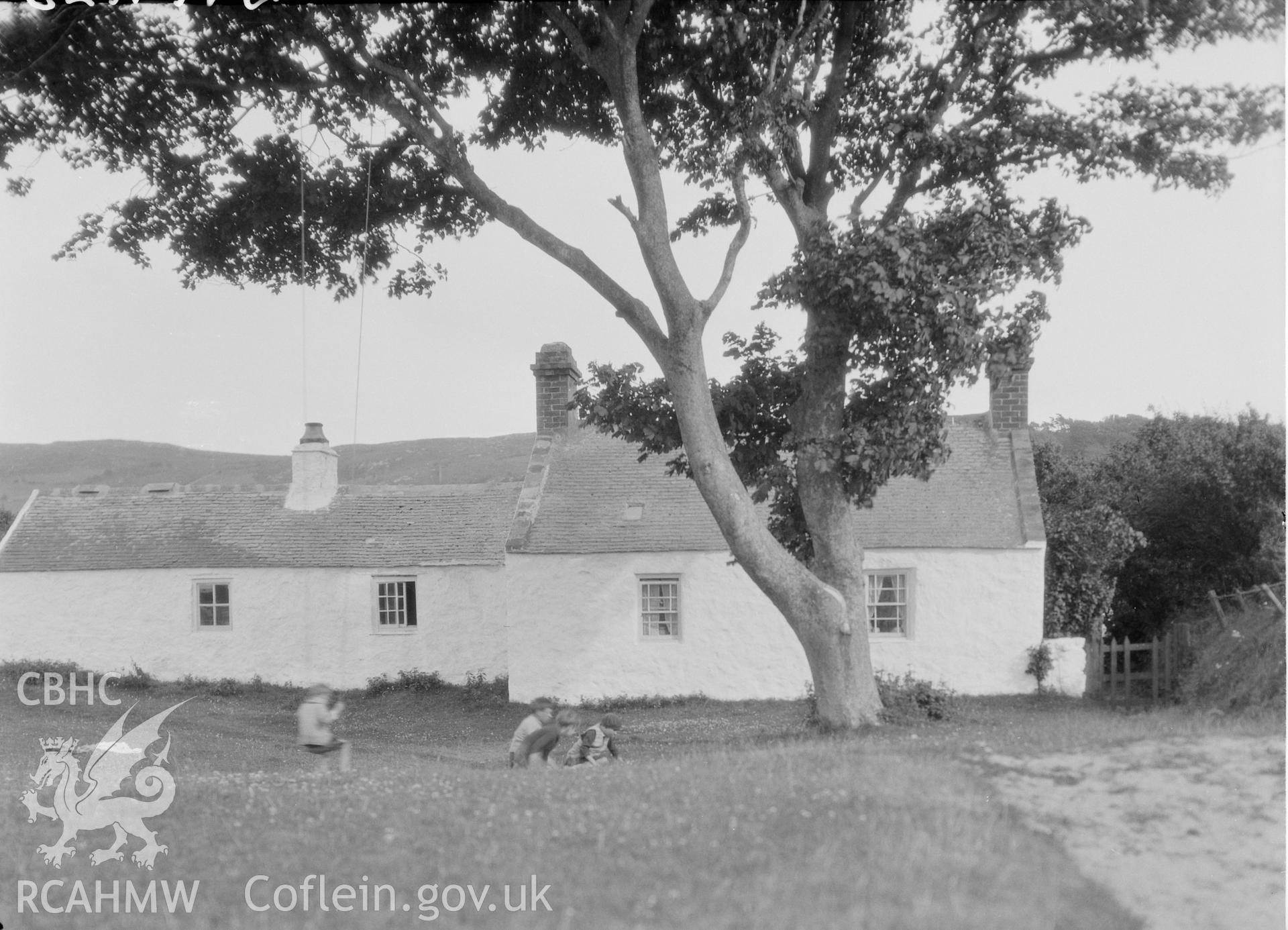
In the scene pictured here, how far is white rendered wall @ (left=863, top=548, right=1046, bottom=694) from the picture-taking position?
57.6ft

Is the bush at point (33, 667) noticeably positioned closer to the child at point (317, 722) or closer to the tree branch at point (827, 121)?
the child at point (317, 722)

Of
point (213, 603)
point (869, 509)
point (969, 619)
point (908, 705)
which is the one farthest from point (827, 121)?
point (213, 603)

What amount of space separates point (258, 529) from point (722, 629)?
10699 millimetres

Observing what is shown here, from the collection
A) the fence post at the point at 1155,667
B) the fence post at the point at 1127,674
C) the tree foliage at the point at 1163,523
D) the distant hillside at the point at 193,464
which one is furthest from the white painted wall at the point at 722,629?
the distant hillside at the point at 193,464

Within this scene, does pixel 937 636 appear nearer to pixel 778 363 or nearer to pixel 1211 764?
pixel 778 363

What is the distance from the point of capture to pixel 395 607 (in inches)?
800

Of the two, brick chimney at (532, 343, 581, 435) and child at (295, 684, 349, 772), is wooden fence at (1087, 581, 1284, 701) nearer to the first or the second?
child at (295, 684, 349, 772)

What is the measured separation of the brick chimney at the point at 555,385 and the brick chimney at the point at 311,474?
5.18m

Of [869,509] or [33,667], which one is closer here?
[869,509]

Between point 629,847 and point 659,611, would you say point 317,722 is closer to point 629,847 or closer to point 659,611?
point 629,847

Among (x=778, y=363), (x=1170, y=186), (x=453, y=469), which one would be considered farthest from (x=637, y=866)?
(x=453, y=469)

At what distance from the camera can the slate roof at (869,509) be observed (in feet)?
59.1

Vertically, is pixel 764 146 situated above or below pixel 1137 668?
above

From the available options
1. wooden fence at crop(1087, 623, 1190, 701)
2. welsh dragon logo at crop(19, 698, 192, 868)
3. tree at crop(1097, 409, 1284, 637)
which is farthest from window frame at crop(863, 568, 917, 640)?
welsh dragon logo at crop(19, 698, 192, 868)
